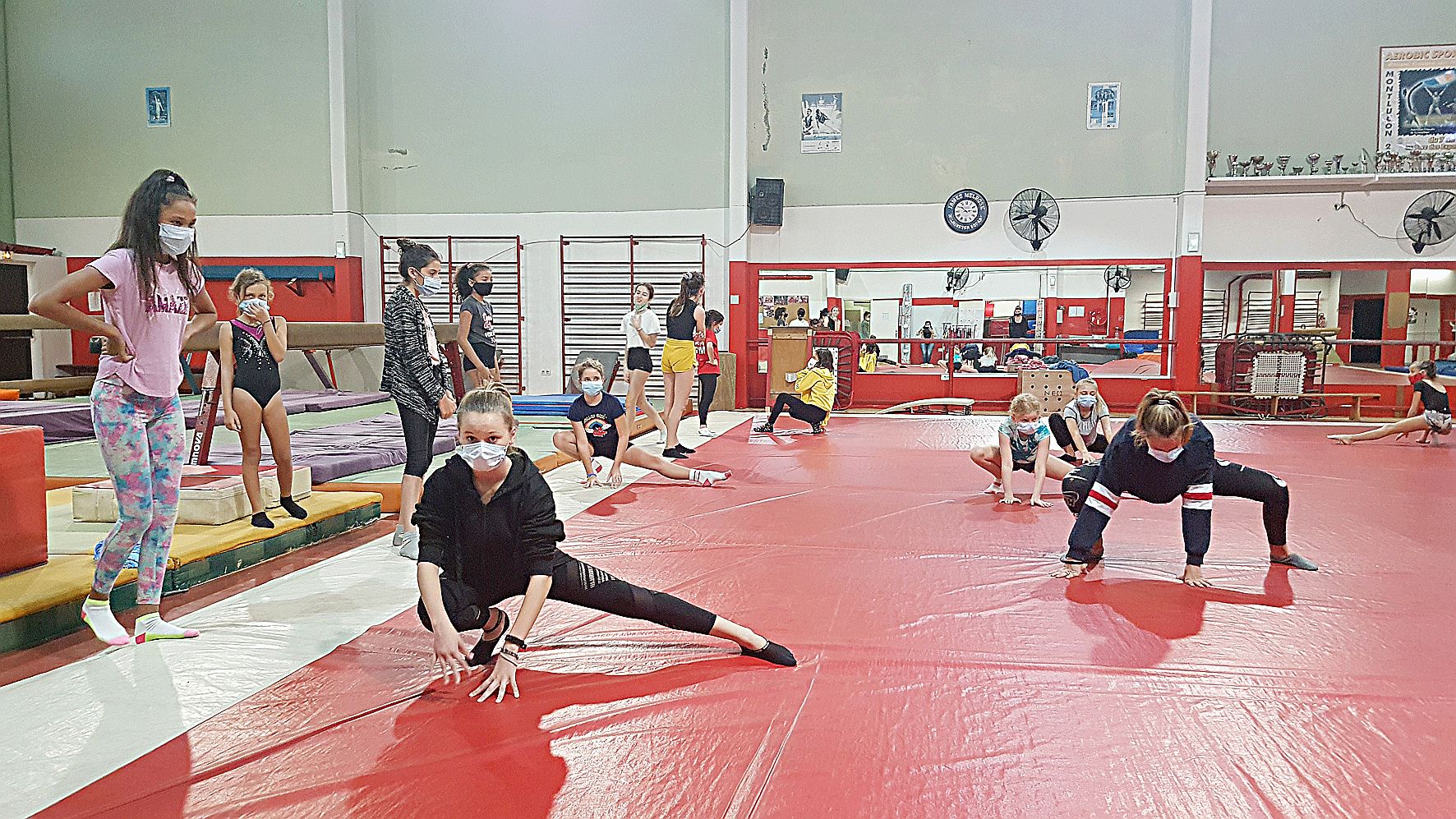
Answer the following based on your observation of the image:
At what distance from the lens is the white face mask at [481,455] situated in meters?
2.53

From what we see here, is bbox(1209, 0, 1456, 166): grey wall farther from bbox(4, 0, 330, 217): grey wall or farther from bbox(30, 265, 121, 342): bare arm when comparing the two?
bbox(30, 265, 121, 342): bare arm

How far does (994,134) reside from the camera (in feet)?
41.7

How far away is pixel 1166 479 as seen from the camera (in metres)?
3.64

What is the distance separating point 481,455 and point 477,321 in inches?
169

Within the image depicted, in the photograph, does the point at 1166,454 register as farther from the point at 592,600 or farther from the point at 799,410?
the point at 799,410

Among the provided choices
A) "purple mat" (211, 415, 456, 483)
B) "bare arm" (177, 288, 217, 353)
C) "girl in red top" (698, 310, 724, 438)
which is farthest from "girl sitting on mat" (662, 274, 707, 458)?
"bare arm" (177, 288, 217, 353)

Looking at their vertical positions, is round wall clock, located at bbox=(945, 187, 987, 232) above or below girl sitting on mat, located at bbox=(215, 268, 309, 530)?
above

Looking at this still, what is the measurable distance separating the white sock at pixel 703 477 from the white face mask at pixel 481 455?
146 inches

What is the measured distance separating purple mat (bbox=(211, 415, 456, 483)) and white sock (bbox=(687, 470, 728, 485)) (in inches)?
65.7

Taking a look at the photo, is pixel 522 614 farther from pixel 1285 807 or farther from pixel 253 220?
pixel 253 220

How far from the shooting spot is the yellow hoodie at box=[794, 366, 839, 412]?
952cm

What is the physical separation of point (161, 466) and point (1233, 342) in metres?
11.9

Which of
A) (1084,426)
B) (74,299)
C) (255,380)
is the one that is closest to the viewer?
(74,299)

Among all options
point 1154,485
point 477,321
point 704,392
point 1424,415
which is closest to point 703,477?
point 477,321
